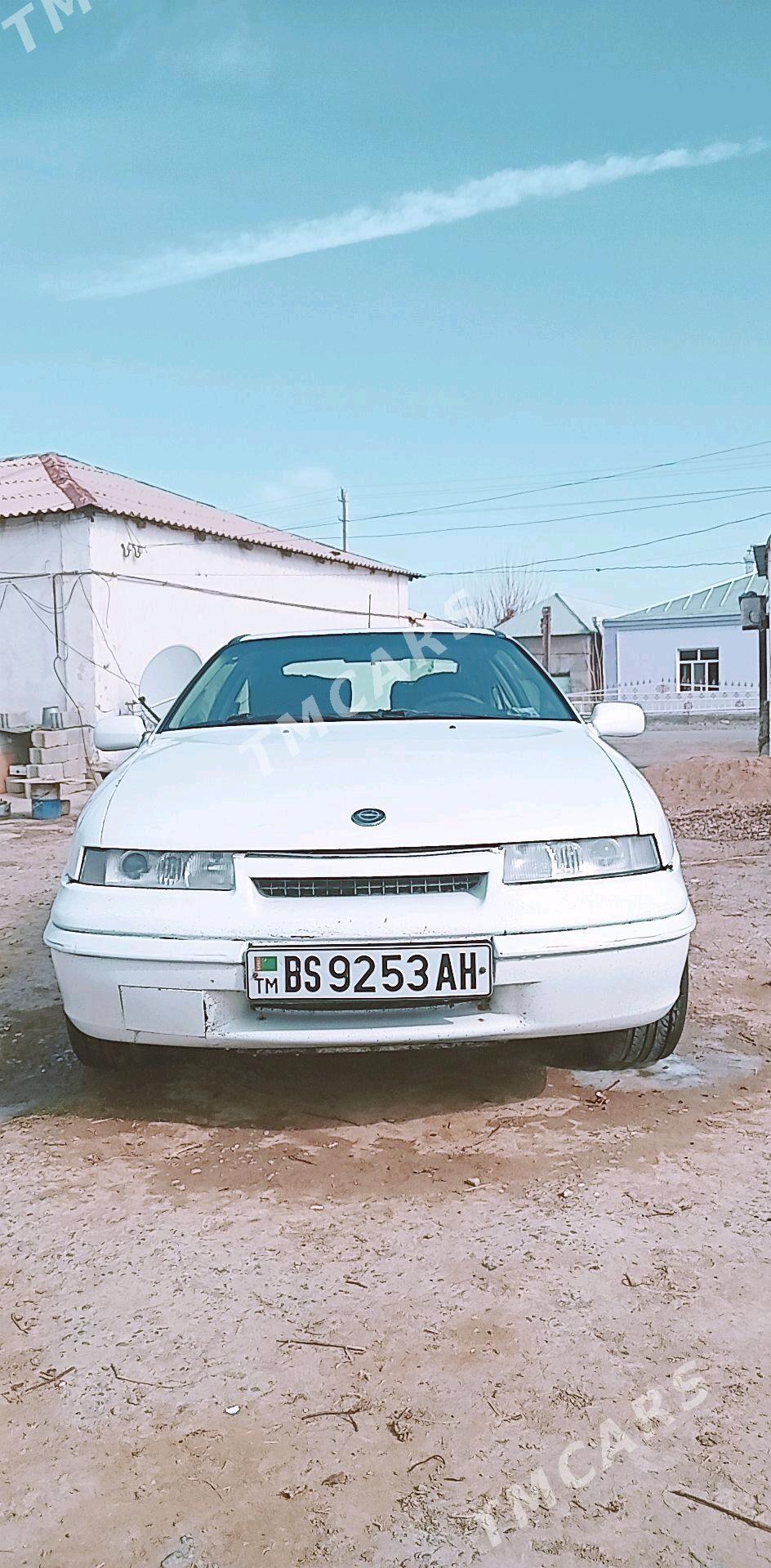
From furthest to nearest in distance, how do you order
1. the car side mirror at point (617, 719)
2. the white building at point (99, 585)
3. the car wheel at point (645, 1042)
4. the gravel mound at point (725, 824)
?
the white building at point (99, 585)
the gravel mound at point (725, 824)
the car side mirror at point (617, 719)
the car wheel at point (645, 1042)

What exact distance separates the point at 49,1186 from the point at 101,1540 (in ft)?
3.54

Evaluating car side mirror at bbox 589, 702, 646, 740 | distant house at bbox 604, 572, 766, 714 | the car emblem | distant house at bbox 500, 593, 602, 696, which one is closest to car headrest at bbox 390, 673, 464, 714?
car side mirror at bbox 589, 702, 646, 740

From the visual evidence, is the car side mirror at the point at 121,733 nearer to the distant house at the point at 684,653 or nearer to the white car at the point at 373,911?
the white car at the point at 373,911

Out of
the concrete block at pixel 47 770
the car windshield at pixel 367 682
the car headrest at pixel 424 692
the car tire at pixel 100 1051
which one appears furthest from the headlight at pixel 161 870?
the concrete block at pixel 47 770

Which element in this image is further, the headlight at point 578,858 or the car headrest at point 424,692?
the car headrest at point 424,692

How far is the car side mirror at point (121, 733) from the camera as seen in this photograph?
359 cm

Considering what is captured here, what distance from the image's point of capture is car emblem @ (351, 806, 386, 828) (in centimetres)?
246

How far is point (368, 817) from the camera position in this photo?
2486 millimetres

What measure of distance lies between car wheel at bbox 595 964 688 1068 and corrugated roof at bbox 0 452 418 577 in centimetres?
1345

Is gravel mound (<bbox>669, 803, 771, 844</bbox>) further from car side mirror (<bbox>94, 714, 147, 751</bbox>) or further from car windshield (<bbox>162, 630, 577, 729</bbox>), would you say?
car side mirror (<bbox>94, 714, 147, 751</bbox>)

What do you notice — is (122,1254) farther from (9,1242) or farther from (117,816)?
(117,816)

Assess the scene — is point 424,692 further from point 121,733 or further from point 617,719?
point 121,733

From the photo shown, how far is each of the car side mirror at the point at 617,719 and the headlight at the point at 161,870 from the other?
151cm

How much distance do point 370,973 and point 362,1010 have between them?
0.11 meters
